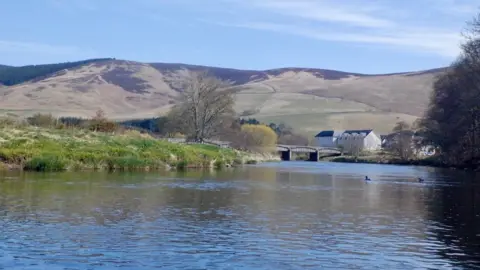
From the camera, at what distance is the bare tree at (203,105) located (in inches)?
3403

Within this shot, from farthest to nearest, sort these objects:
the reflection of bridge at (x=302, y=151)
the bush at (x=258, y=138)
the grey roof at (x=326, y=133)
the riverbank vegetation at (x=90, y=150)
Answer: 1. the grey roof at (x=326, y=133)
2. the reflection of bridge at (x=302, y=151)
3. the bush at (x=258, y=138)
4. the riverbank vegetation at (x=90, y=150)

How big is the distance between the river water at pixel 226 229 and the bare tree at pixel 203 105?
Answer: 177 ft

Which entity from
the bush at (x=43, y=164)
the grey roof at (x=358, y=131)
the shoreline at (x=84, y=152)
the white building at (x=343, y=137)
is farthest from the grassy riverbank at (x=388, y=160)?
the grey roof at (x=358, y=131)

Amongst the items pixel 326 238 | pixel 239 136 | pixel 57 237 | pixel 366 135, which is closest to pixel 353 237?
pixel 326 238

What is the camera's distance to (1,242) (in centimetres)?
1600

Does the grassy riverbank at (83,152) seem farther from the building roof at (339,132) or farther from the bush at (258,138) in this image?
the building roof at (339,132)

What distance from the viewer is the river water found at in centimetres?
1499

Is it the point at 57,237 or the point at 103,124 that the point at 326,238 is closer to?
the point at 57,237

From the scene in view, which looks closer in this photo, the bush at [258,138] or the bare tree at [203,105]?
the bare tree at [203,105]

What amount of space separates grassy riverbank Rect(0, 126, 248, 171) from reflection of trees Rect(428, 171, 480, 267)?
21922mm

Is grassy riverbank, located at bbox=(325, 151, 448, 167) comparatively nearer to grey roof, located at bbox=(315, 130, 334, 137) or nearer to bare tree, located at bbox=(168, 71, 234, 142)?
bare tree, located at bbox=(168, 71, 234, 142)

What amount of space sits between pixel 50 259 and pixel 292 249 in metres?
5.49

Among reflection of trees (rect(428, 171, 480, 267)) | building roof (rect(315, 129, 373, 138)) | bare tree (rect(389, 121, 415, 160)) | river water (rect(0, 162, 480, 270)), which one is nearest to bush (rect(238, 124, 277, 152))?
bare tree (rect(389, 121, 415, 160))

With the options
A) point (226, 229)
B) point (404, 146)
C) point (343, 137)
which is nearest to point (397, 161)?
point (404, 146)
